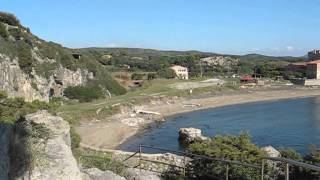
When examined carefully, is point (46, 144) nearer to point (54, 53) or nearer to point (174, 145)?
point (174, 145)

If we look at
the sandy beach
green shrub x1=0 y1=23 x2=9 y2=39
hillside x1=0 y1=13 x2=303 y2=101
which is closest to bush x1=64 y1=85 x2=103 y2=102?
hillside x1=0 y1=13 x2=303 y2=101

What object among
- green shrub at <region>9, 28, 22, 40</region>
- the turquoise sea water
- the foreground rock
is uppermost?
green shrub at <region>9, 28, 22, 40</region>

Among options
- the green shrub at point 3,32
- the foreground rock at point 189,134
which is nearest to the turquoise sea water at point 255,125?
the foreground rock at point 189,134

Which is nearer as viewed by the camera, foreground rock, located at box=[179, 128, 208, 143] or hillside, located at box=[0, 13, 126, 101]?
foreground rock, located at box=[179, 128, 208, 143]

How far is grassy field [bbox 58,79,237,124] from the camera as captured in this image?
66.0m

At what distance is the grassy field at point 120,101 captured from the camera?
66.0m

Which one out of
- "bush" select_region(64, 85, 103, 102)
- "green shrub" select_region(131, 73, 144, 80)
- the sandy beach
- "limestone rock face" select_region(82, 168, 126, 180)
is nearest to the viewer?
"limestone rock face" select_region(82, 168, 126, 180)

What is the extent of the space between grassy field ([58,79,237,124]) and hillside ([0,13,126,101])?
382cm

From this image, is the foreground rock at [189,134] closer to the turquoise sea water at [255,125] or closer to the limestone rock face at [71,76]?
the turquoise sea water at [255,125]

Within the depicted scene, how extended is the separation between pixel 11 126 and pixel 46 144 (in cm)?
129

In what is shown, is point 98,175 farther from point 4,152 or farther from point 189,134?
point 189,134

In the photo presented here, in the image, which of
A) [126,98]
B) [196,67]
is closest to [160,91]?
[126,98]

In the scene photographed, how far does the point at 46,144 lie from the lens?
372 inches

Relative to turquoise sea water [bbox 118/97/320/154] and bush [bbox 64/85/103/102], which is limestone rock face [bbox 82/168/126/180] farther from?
bush [bbox 64/85/103/102]
